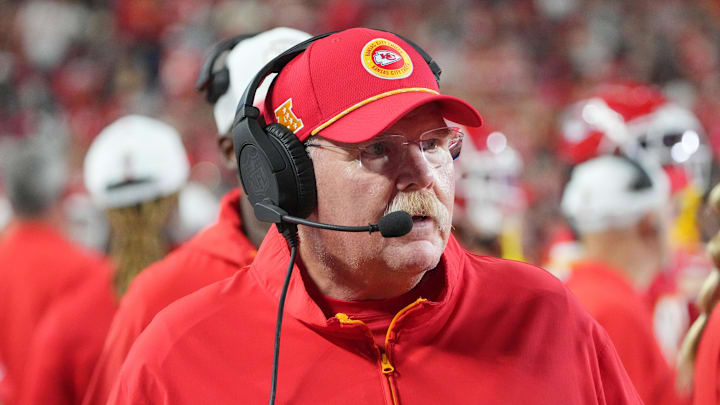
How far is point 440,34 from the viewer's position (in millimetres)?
12758

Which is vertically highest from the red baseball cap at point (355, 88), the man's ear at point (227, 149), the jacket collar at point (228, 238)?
the red baseball cap at point (355, 88)

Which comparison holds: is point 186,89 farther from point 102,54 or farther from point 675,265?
point 675,265

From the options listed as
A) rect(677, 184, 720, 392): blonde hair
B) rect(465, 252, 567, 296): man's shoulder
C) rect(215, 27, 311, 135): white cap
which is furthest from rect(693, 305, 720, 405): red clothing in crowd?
rect(215, 27, 311, 135): white cap

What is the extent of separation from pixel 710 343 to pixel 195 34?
11.3 meters

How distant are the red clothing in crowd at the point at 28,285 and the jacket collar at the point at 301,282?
2.29m

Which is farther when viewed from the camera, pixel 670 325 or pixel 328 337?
pixel 670 325

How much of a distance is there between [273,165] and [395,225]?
0.98 ft

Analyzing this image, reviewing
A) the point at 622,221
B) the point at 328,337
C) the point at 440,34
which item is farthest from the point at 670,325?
the point at 440,34

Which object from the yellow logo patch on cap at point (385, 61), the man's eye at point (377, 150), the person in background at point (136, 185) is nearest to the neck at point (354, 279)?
the man's eye at point (377, 150)

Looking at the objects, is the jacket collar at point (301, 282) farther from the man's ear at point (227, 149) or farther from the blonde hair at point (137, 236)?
the blonde hair at point (137, 236)

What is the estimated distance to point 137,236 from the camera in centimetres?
368

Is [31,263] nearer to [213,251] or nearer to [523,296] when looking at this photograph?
[213,251]

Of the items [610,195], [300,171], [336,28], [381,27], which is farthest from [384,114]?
[336,28]

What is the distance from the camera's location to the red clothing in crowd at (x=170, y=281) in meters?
2.58
